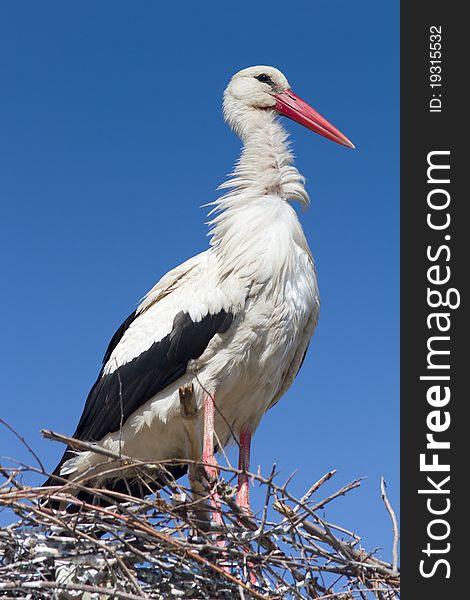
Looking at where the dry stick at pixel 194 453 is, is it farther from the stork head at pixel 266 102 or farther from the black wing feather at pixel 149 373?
the stork head at pixel 266 102

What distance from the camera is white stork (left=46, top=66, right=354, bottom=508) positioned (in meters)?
6.12

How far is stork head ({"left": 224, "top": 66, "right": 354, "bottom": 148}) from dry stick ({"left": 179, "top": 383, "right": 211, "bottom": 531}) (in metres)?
2.87

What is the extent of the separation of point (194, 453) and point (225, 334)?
1.73 meters

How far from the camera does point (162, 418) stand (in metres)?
6.26

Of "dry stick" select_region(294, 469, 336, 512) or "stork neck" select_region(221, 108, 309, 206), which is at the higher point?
"stork neck" select_region(221, 108, 309, 206)

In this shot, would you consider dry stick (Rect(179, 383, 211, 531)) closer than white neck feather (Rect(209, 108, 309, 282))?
Yes

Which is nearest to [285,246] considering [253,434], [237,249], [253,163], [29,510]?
[237,249]

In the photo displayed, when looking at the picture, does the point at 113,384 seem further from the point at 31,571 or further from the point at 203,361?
the point at 31,571

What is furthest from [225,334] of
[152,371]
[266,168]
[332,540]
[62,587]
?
[62,587]

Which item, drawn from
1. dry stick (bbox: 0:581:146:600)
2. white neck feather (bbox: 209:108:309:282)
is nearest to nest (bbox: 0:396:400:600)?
dry stick (bbox: 0:581:146:600)

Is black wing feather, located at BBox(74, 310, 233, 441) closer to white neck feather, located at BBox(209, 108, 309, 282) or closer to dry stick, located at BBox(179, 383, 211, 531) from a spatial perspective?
white neck feather, located at BBox(209, 108, 309, 282)

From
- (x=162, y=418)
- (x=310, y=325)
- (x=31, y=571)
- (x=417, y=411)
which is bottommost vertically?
(x=31, y=571)

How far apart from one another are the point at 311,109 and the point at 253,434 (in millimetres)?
2129

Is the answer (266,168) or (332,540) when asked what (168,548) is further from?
(266,168)
